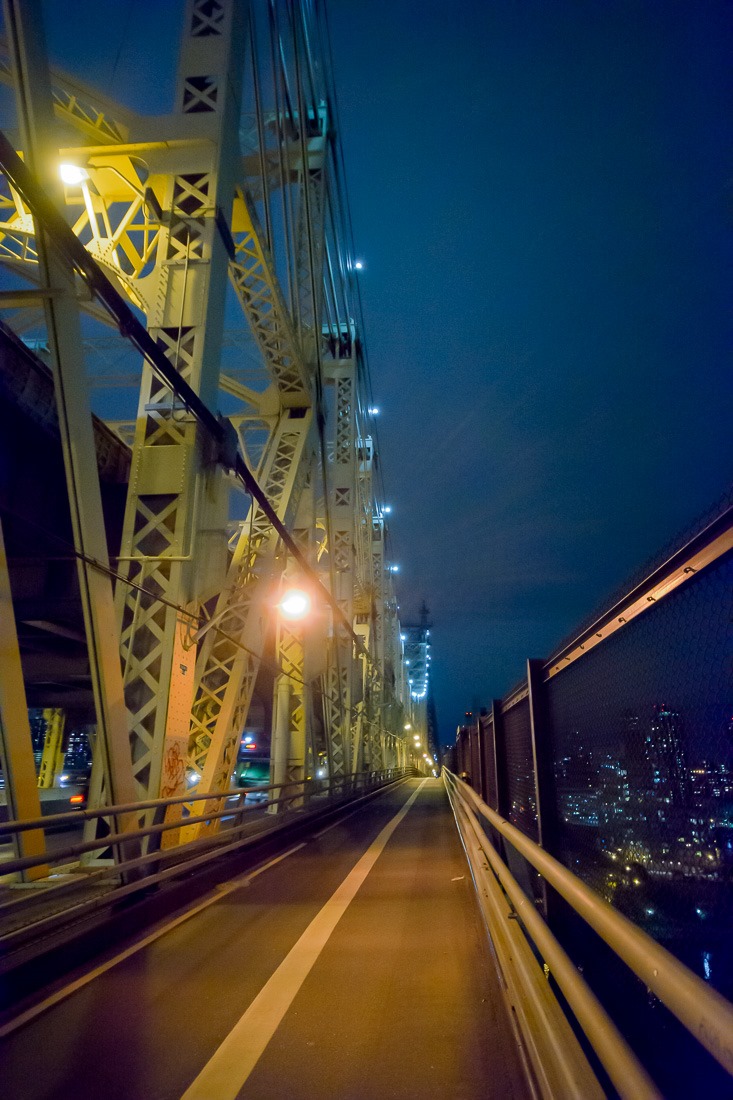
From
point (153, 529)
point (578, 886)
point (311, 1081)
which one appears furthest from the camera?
point (153, 529)

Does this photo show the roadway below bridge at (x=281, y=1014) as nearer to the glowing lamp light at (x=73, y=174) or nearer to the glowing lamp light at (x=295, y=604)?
the glowing lamp light at (x=295, y=604)

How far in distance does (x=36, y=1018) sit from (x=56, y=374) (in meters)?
5.09

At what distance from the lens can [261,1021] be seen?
331 cm

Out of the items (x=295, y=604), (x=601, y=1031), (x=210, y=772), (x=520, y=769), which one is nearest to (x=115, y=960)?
(x=520, y=769)

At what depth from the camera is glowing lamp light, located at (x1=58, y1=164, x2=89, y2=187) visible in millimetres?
9398

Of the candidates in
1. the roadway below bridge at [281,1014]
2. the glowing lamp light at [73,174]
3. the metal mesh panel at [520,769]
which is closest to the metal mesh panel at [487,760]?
the metal mesh panel at [520,769]

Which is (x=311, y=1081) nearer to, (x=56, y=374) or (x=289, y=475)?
(x=56, y=374)

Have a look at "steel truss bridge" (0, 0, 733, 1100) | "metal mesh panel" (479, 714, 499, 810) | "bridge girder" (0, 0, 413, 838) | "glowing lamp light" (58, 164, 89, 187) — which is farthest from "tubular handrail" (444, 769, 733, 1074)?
"glowing lamp light" (58, 164, 89, 187)

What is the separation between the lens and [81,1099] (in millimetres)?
2609

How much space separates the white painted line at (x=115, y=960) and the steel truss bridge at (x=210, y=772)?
0.03 m

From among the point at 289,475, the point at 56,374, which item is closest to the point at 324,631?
the point at 289,475

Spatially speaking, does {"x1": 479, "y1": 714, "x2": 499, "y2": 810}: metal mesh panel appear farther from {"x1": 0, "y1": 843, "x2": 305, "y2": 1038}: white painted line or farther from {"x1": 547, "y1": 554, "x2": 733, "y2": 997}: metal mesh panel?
{"x1": 547, "y1": 554, "x2": 733, "y2": 997}: metal mesh panel

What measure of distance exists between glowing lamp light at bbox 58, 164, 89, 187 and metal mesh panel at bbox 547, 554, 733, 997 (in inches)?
423

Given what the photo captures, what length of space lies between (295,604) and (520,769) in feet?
29.4
